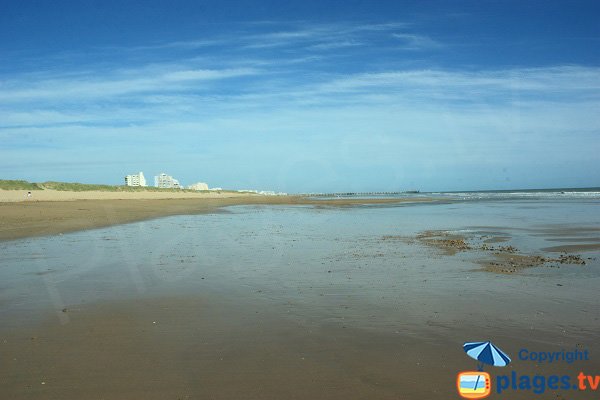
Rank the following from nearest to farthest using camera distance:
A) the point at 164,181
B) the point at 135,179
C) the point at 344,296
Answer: the point at 344,296 < the point at 135,179 < the point at 164,181

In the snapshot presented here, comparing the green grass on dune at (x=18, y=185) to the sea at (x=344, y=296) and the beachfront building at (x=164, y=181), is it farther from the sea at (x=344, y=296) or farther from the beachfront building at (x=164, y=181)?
the beachfront building at (x=164, y=181)

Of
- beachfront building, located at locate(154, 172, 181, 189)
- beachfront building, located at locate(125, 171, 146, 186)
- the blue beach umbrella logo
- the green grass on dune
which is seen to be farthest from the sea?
beachfront building, located at locate(154, 172, 181, 189)

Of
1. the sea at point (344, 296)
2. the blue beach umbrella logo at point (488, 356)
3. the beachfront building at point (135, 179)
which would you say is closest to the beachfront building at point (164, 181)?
the beachfront building at point (135, 179)

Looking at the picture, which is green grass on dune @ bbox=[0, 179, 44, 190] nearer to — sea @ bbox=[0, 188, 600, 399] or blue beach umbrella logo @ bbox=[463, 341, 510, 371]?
sea @ bbox=[0, 188, 600, 399]

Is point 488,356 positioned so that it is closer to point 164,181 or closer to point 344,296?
point 344,296

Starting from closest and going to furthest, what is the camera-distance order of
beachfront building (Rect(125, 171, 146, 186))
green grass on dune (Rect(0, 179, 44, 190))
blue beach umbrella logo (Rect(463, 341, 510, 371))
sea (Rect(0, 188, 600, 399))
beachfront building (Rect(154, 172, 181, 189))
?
blue beach umbrella logo (Rect(463, 341, 510, 371)), sea (Rect(0, 188, 600, 399)), green grass on dune (Rect(0, 179, 44, 190)), beachfront building (Rect(125, 171, 146, 186)), beachfront building (Rect(154, 172, 181, 189))

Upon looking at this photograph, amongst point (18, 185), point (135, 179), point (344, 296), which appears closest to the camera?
point (344, 296)

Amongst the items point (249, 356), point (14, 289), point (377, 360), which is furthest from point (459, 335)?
point (14, 289)

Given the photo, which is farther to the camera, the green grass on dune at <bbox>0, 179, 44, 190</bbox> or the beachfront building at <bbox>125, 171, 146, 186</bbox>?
the beachfront building at <bbox>125, 171, 146, 186</bbox>

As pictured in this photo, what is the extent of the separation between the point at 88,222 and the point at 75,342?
19015 millimetres

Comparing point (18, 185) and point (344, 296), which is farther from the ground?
point (18, 185)

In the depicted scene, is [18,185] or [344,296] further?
[18,185]

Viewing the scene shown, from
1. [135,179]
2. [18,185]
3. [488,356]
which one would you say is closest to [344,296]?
[488,356]

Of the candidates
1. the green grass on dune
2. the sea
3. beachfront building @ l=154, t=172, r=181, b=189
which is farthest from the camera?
beachfront building @ l=154, t=172, r=181, b=189
